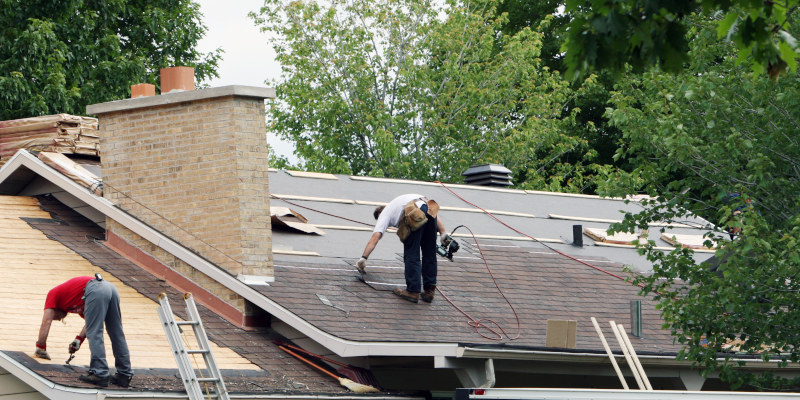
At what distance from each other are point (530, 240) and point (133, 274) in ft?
20.0

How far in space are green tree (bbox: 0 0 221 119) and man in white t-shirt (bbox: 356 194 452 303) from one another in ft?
51.0

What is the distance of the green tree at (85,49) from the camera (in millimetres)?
27172

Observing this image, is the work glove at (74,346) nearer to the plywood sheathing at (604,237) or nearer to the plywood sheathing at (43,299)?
the plywood sheathing at (43,299)

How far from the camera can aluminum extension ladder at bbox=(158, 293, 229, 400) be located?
9977mm

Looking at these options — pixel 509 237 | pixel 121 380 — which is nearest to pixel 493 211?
pixel 509 237

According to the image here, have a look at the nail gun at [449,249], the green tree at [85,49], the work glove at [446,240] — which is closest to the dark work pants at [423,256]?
the work glove at [446,240]

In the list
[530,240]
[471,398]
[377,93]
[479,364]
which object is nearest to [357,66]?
[377,93]

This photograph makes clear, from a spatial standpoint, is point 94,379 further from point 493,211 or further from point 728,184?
point 493,211

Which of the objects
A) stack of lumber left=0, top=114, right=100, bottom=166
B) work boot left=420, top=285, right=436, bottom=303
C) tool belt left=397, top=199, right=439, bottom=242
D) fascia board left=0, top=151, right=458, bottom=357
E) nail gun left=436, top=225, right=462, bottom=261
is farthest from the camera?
stack of lumber left=0, top=114, right=100, bottom=166

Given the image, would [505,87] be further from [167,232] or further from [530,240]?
[167,232]

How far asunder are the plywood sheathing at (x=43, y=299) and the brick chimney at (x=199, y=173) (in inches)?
33.7

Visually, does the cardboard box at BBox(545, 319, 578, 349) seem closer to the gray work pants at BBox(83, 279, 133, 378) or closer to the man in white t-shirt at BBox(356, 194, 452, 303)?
the man in white t-shirt at BBox(356, 194, 452, 303)

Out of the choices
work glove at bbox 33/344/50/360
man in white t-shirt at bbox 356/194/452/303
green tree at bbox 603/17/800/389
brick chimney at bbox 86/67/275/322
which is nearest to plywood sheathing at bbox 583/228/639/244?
green tree at bbox 603/17/800/389

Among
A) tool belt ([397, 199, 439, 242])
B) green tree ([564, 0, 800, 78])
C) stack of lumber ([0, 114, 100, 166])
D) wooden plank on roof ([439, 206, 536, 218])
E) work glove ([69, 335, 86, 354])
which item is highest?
green tree ([564, 0, 800, 78])
